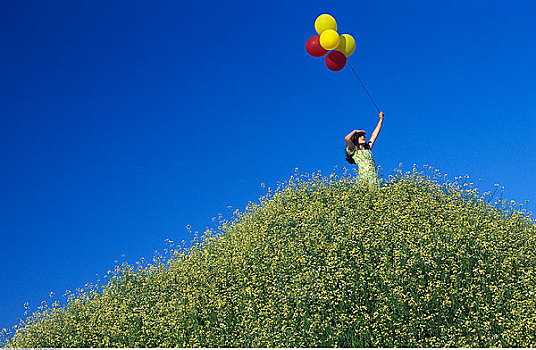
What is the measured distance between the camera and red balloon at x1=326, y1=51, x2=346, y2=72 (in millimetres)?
14461

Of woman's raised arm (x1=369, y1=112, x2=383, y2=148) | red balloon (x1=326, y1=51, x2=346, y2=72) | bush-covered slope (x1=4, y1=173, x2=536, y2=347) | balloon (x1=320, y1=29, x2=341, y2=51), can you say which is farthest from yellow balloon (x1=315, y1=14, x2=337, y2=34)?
bush-covered slope (x1=4, y1=173, x2=536, y2=347)

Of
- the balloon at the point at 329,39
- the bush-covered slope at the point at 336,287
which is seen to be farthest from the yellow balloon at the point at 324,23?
the bush-covered slope at the point at 336,287

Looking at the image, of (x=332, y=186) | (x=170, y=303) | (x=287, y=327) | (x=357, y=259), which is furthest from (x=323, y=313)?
(x=332, y=186)

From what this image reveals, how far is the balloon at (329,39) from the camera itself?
13922mm

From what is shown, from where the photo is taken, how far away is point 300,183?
15891 mm

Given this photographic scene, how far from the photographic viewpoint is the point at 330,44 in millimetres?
13961

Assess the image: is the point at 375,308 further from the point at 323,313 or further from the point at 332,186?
the point at 332,186

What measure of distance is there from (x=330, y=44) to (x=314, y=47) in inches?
23.9

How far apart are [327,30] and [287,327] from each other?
29.5 feet

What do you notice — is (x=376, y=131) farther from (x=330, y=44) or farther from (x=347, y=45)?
(x=330, y=44)

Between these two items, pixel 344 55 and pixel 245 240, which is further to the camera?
pixel 344 55

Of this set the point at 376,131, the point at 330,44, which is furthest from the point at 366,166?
the point at 330,44

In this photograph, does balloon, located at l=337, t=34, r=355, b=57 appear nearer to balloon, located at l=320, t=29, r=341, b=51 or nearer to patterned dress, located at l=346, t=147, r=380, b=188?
balloon, located at l=320, t=29, r=341, b=51

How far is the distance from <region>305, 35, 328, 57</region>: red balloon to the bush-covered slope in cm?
438
